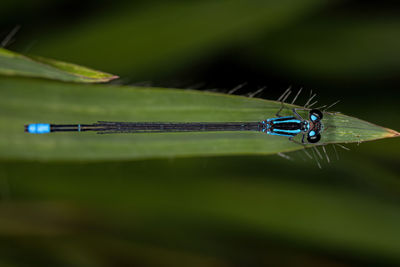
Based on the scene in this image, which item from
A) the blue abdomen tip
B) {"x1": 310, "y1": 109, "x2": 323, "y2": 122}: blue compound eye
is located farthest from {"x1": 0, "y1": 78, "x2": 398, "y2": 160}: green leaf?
{"x1": 310, "y1": 109, "x2": 323, "y2": 122}: blue compound eye

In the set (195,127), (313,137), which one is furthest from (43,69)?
(313,137)

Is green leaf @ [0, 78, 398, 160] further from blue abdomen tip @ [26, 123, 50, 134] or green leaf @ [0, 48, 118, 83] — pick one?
green leaf @ [0, 48, 118, 83]

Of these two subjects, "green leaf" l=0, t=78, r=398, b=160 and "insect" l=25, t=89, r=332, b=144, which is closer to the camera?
"green leaf" l=0, t=78, r=398, b=160

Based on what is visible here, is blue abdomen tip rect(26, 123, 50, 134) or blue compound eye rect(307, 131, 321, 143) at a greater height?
blue compound eye rect(307, 131, 321, 143)

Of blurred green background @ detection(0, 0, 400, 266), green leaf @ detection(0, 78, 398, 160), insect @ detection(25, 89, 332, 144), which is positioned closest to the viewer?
green leaf @ detection(0, 78, 398, 160)

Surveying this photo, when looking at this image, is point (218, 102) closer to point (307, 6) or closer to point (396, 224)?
point (307, 6)

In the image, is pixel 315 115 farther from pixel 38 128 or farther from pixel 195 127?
pixel 38 128

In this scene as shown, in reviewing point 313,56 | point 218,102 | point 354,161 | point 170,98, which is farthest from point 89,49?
point 354,161

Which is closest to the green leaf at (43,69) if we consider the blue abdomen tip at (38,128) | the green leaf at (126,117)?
the green leaf at (126,117)
